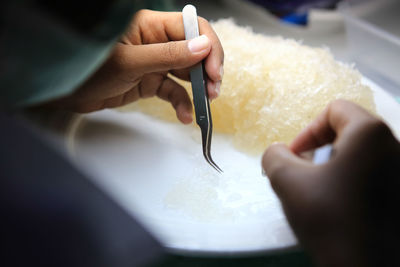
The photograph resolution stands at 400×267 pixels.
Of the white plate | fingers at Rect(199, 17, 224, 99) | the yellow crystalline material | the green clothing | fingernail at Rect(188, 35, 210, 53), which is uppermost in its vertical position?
the green clothing

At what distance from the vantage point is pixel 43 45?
35 cm

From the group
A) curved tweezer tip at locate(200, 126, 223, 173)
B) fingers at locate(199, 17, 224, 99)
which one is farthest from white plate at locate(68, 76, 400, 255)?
fingers at locate(199, 17, 224, 99)

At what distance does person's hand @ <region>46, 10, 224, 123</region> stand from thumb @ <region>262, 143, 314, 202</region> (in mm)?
222

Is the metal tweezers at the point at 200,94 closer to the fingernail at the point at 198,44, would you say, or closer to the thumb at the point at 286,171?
the fingernail at the point at 198,44

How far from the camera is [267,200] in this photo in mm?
636

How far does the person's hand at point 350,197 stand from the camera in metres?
0.39

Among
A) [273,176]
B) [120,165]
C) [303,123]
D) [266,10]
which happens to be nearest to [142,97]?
[120,165]

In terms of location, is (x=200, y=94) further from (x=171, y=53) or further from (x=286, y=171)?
(x=286, y=171)

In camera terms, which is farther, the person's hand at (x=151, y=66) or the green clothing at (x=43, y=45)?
the person's hand at (x=151, y=66)

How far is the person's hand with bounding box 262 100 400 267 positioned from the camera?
0.39 m

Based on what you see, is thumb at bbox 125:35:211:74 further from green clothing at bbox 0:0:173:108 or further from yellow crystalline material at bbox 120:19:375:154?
green clothing at bbox 0:0:173:108

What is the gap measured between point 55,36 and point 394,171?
0.35m

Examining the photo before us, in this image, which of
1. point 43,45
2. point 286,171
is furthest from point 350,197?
point 43,45

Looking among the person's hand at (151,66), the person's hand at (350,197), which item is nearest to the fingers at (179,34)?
the person's hand at (151,66)
